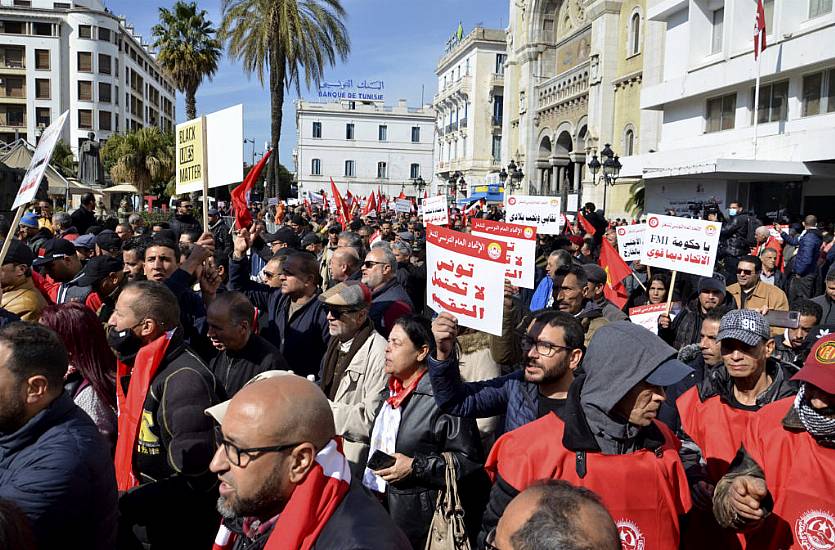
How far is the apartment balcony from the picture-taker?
35.6 meters

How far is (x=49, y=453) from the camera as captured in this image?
8.21 feet

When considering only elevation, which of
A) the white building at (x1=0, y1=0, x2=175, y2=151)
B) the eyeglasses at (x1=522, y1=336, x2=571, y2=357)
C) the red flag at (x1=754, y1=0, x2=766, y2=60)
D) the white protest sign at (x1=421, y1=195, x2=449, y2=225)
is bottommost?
the eyeglasses at (x1=522, y1=336, x2=571, y2=357)

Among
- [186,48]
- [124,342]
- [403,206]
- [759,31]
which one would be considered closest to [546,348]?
[124,342]

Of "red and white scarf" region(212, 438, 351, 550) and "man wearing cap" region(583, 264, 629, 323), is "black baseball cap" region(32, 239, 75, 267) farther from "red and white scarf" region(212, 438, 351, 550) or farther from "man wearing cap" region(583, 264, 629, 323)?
"red and white scarf" region(212, 438, 351, 550)

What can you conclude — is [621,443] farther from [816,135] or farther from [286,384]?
[816,135]

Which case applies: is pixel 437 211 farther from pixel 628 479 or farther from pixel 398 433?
pixel 628 479

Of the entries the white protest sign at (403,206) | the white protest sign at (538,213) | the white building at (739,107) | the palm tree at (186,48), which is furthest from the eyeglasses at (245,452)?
the palm tree at (186,48)

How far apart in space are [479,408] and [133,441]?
1671 mm

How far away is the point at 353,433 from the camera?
3.94 m

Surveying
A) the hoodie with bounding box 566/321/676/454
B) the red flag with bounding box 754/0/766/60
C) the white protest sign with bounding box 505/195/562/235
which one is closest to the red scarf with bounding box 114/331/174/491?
the hoodie with bounding box 566/321/676/454

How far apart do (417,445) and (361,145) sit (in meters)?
84.5

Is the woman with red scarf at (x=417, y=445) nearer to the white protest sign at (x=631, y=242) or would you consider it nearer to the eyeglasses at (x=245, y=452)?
the eyeglasses at (x=245, y=452)

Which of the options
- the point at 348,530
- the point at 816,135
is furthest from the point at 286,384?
the point at 816,135

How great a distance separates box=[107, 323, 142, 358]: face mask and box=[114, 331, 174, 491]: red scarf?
116mm
